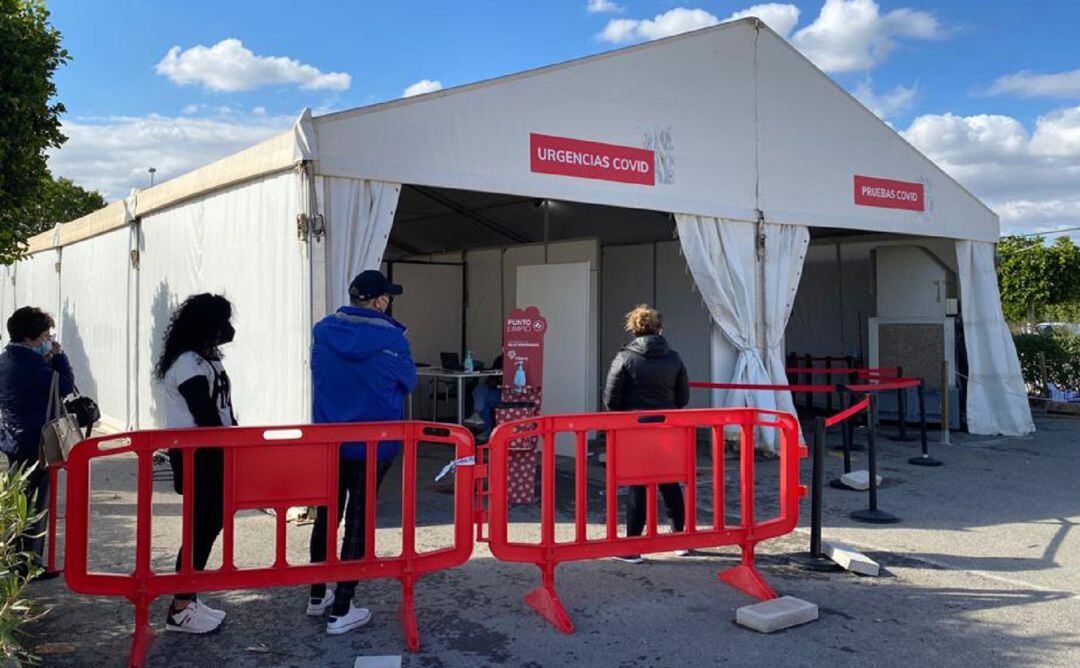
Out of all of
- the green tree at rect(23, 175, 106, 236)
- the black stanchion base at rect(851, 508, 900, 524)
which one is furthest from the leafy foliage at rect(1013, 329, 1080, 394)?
the green tree at rect(23, 175, 106, 236)

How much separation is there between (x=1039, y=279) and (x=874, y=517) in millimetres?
20140

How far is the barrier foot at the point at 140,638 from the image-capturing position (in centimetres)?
352

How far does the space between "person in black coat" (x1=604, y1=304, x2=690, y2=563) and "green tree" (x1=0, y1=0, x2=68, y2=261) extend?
538cm

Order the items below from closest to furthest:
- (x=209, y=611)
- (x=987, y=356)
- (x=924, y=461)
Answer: (x=209, y=611)
(x=924, y=461)
(x=987, y=356)

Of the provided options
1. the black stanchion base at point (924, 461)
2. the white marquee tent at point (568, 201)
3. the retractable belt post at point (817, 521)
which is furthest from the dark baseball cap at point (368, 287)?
the black stanchion base at point (924, 461)

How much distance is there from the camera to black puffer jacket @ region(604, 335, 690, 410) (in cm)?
525

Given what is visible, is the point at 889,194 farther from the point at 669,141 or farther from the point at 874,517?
the point at 874,517

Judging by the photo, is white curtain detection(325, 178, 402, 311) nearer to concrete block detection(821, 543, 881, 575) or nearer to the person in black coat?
the person in black coat

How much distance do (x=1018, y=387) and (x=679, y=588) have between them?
8570 millimetres

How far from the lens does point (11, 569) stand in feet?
10.8

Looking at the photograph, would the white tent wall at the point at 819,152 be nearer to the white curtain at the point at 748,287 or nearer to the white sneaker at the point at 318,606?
the white curtain at the point at 748,287

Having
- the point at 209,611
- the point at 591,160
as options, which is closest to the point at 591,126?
the point at 591,160

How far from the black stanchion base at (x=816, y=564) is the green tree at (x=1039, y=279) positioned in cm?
2000

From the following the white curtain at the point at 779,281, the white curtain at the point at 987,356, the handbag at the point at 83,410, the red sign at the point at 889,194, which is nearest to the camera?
the handbag at the point at 83,410
